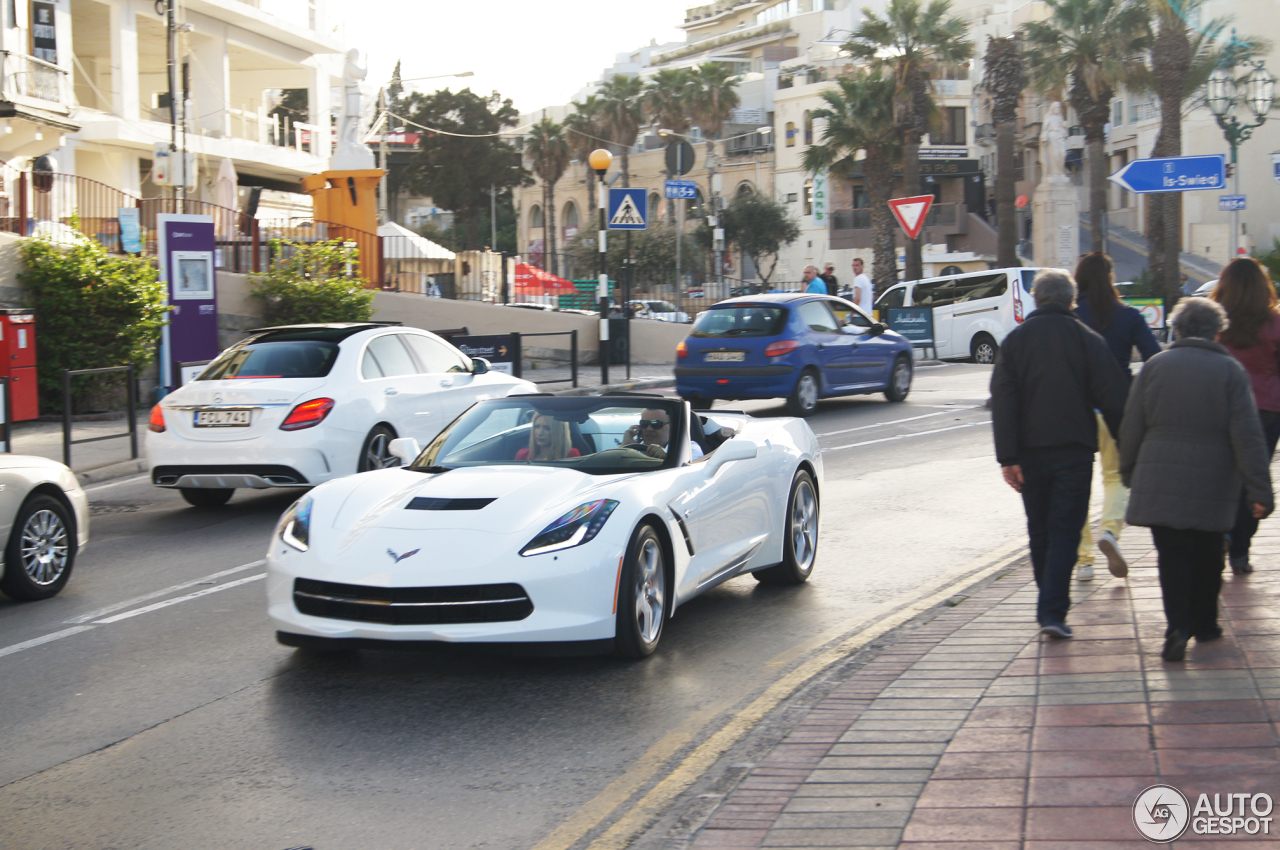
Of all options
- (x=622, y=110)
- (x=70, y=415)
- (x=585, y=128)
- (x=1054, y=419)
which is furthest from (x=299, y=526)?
(x=585, y=128)

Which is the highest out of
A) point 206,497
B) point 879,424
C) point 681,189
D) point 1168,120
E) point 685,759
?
point 1168,120

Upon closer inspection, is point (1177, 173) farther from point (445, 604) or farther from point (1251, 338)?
point (445, 604)

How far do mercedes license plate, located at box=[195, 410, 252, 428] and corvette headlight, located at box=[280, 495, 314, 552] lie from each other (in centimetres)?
450

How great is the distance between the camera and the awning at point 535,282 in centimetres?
3143

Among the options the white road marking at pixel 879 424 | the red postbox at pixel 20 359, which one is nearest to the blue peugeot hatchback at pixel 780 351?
the white road marking at pixel 879 424

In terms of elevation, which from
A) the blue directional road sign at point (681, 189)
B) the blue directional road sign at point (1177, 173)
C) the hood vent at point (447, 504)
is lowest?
the hood vent at point (447, 504)

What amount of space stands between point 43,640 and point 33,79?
2352cm

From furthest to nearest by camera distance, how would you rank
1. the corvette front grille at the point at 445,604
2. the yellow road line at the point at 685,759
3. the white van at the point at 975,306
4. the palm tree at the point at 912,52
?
the palm tree at the point at 912,52 < the white van at the point at 975,306 < the corvette front grille at the point at 445,604 < the yellow road line at the point at 685,759

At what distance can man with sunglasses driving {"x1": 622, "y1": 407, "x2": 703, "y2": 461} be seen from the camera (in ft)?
22.7

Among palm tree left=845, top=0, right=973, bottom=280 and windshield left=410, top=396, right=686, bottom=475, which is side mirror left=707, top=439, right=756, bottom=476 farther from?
palm tree left=845, top=0, right=973, bottom=280

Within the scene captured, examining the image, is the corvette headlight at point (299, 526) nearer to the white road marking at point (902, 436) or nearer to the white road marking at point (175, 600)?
the white road marking at point (175, 600)

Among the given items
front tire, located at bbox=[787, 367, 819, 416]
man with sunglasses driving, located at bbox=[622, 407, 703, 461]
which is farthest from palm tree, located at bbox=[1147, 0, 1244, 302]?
man with sunglasses driving, located at bbox=[622, 407, 703, 461]

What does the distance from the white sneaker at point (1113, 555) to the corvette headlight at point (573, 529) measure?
2.58 meters

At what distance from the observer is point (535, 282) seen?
106ft
